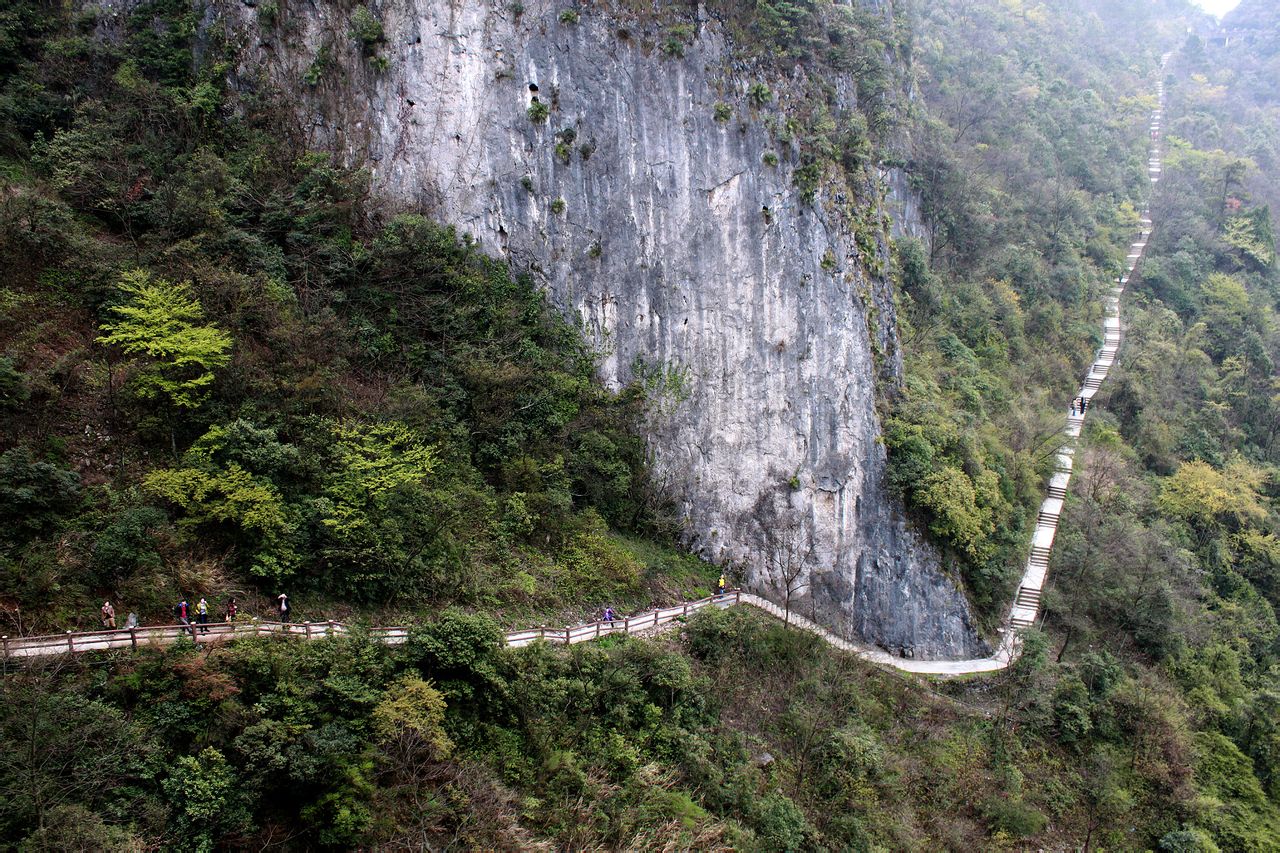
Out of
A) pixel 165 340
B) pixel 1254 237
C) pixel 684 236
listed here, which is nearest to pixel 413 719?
pixel 165 340

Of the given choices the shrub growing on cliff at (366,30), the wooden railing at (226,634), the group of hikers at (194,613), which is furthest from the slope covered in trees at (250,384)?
the shrub growing on cliff at (366,30)

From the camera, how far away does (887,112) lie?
3266 centimetres

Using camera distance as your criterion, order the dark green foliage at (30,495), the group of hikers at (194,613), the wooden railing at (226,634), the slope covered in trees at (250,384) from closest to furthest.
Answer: the wooden railing at (226,634) < the group of hikers at (194,613) < the dark green foliage at (30,495) < the slope covered in trees at (250,384)

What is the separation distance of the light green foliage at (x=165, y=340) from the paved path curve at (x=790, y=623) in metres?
5.85

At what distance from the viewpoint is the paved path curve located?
14.4m

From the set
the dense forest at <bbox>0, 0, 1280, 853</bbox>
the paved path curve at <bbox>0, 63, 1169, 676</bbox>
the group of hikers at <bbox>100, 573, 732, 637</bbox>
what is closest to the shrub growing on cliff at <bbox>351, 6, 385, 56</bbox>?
the dense forest at <bbox>0, 0, 1280, 853</bbox>

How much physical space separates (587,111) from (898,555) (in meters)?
18.9

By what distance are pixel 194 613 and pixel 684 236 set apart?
60.6 ft

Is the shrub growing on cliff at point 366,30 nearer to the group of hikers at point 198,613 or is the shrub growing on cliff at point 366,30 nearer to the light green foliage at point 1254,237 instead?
the group of hikers at point 198,613

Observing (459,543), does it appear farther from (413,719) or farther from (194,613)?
(194,613)

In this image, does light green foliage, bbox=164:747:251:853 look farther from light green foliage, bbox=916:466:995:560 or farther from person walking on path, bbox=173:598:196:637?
light green foliage, bbox=916:466:995:560

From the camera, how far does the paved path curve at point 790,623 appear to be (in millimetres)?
14383

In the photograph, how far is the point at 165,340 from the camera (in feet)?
60.7

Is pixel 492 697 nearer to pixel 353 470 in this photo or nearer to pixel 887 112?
pixel 353 470
